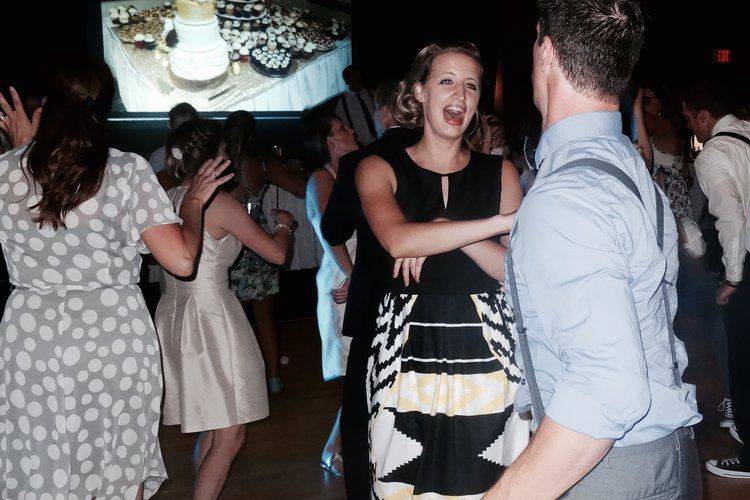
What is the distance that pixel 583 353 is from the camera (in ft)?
3.37

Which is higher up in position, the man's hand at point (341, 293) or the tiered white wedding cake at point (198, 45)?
the man's hand at point (341, 293)

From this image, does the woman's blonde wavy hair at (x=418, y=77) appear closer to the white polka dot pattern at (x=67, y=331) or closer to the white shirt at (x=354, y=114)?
the white polka dot pattern at (x=67, y=331)

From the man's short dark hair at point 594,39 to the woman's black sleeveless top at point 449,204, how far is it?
103 centimetres

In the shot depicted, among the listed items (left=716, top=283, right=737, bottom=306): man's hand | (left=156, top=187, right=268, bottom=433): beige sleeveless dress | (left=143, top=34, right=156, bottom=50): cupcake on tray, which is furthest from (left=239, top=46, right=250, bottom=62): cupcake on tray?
(left=716, top=283, right=737, bottom=306): man's hand

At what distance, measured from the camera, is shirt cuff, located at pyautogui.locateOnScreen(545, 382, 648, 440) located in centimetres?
101

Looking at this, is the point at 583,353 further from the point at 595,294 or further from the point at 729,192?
the point at 729,192

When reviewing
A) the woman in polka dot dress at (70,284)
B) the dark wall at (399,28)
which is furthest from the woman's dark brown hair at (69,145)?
the dark wall at (399,28)

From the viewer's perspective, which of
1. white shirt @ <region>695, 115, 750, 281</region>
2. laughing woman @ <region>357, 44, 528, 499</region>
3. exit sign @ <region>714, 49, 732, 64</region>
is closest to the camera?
laughing woman @ <region>357, 44, 528, 499</region>

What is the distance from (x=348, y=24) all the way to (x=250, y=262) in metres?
5.12

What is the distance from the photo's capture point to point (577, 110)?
1.22 m

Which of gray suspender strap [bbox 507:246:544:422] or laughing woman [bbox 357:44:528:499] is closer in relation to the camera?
gray suspender strap [bbox 507:246:544:422]

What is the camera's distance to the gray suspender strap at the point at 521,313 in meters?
1.16

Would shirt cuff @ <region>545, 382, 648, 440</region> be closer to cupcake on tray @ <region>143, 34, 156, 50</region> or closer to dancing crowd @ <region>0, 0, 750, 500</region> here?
dancing crowd @ <region>0, 0, 750, 500</region>

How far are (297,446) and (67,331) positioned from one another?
2152 mm
